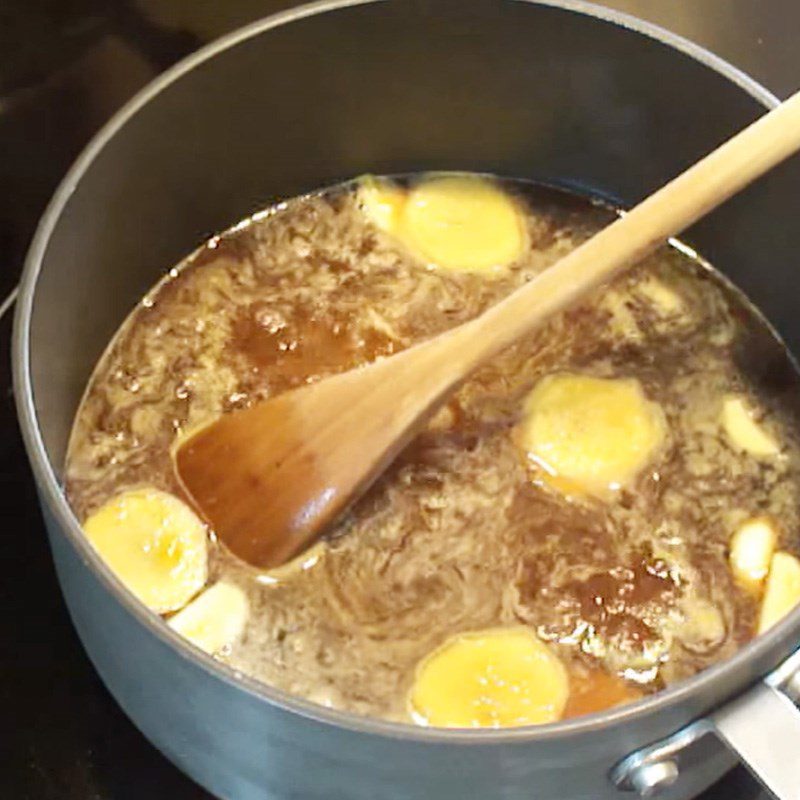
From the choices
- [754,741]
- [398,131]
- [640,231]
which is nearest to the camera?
[754,741]

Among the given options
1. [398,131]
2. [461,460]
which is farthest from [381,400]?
[398,131]

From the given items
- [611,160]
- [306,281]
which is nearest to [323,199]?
[306,281]

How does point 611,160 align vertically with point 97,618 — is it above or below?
above

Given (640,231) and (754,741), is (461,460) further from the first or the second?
(754,741)

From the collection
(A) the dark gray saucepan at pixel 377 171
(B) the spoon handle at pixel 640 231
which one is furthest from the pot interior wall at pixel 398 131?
(B) the spoon handle at pixel 640 231

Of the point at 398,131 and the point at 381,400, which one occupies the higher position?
the point at 398,131

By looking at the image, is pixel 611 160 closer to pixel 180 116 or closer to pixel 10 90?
pixel 180 116

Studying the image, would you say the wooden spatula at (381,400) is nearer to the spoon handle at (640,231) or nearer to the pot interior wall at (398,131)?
the spoon handle at (640,231)

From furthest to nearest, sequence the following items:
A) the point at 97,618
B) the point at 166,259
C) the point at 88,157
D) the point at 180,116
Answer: the point at 166,259 → the point at 180,116 → the point at 88,157 → the point at 97,618
